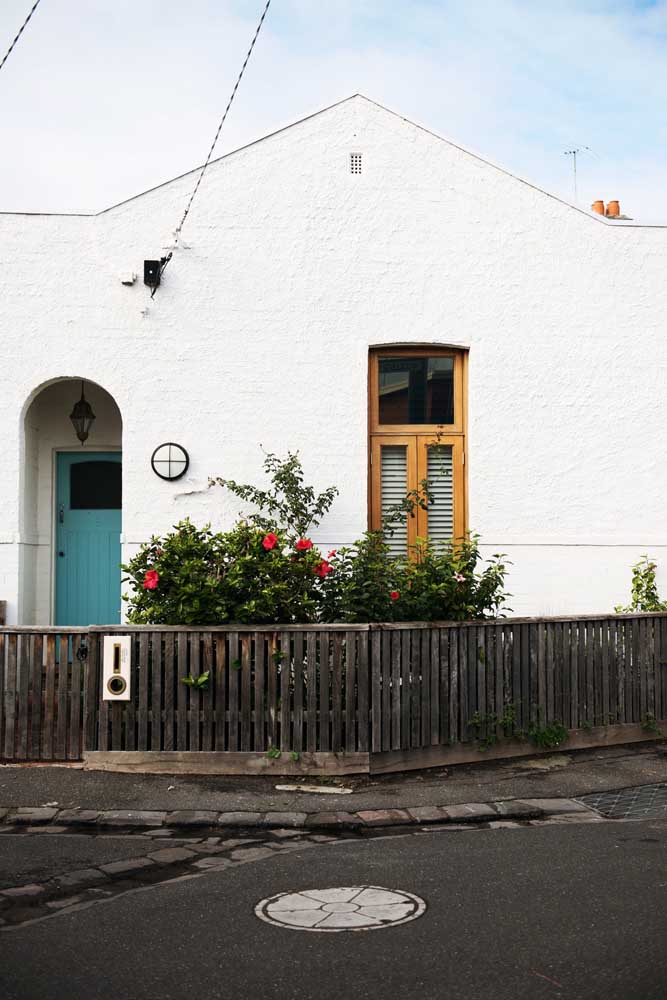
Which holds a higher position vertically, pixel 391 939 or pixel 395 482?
pixel 395 482

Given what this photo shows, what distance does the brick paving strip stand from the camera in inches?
243

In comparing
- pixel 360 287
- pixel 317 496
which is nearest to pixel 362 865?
pixel 317 496

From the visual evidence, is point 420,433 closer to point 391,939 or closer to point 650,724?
point 650,724

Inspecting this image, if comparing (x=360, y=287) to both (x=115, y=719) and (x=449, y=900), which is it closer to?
(x=115, y=719)

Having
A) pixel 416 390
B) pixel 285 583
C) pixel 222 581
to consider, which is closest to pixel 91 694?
pixel 222 581

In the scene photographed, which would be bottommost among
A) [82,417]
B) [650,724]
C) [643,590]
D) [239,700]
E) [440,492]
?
[650,724]

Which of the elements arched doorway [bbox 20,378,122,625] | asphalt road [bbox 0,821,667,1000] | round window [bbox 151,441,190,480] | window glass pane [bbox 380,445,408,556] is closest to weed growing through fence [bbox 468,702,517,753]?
asphalt road [bbox 0,821,667,1000]

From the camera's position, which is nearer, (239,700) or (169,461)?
(239,700)

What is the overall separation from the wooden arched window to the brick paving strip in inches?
177

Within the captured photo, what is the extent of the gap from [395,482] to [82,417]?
11.3 feet

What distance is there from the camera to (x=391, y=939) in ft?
15.8

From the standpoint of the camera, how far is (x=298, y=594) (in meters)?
8.90

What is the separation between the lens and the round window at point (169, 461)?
37.0 ft

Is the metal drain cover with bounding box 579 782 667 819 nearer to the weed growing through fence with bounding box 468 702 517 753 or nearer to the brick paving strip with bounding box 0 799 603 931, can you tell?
the brick paving strip with bounding box 0 799 603 931
